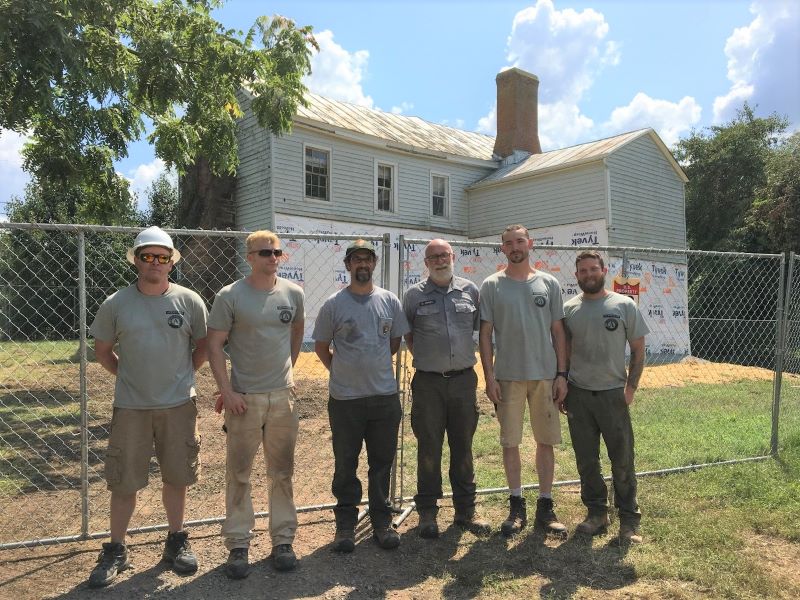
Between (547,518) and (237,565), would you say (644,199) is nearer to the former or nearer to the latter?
(547,518)

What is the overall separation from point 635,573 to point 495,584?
87cm

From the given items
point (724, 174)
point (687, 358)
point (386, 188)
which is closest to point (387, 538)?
point (687, 358)

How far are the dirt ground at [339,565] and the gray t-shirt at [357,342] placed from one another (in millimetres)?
1070

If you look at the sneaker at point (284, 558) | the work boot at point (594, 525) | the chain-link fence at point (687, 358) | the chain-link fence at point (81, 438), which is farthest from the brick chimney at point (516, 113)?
the sneaker at point (284, 558)

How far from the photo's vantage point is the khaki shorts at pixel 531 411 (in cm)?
424

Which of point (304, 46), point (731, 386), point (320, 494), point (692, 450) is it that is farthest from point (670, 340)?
point (320, 494)

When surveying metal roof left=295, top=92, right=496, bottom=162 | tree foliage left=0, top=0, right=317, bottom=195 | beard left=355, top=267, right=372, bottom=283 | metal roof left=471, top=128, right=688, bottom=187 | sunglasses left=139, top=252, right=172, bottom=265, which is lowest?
beard left=355, top=267, right=372, bottom=283

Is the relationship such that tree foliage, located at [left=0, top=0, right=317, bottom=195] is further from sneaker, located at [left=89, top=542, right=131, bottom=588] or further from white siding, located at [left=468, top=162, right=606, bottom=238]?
white siding, located at [left=468, top=162, right=606, bottom=238]

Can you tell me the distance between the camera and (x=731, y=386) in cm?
1231

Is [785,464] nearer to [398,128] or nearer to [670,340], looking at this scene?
[670,340]

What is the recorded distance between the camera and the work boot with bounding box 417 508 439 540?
421 cm

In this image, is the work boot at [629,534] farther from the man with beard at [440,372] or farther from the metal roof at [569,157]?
the metal roof at [569,157]

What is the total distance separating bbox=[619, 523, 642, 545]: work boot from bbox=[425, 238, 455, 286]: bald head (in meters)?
2.04

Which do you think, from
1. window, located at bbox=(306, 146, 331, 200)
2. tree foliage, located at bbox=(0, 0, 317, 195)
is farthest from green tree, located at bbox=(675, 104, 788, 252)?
tree foliage, located at bbox=(0, 0, 317, 195)
